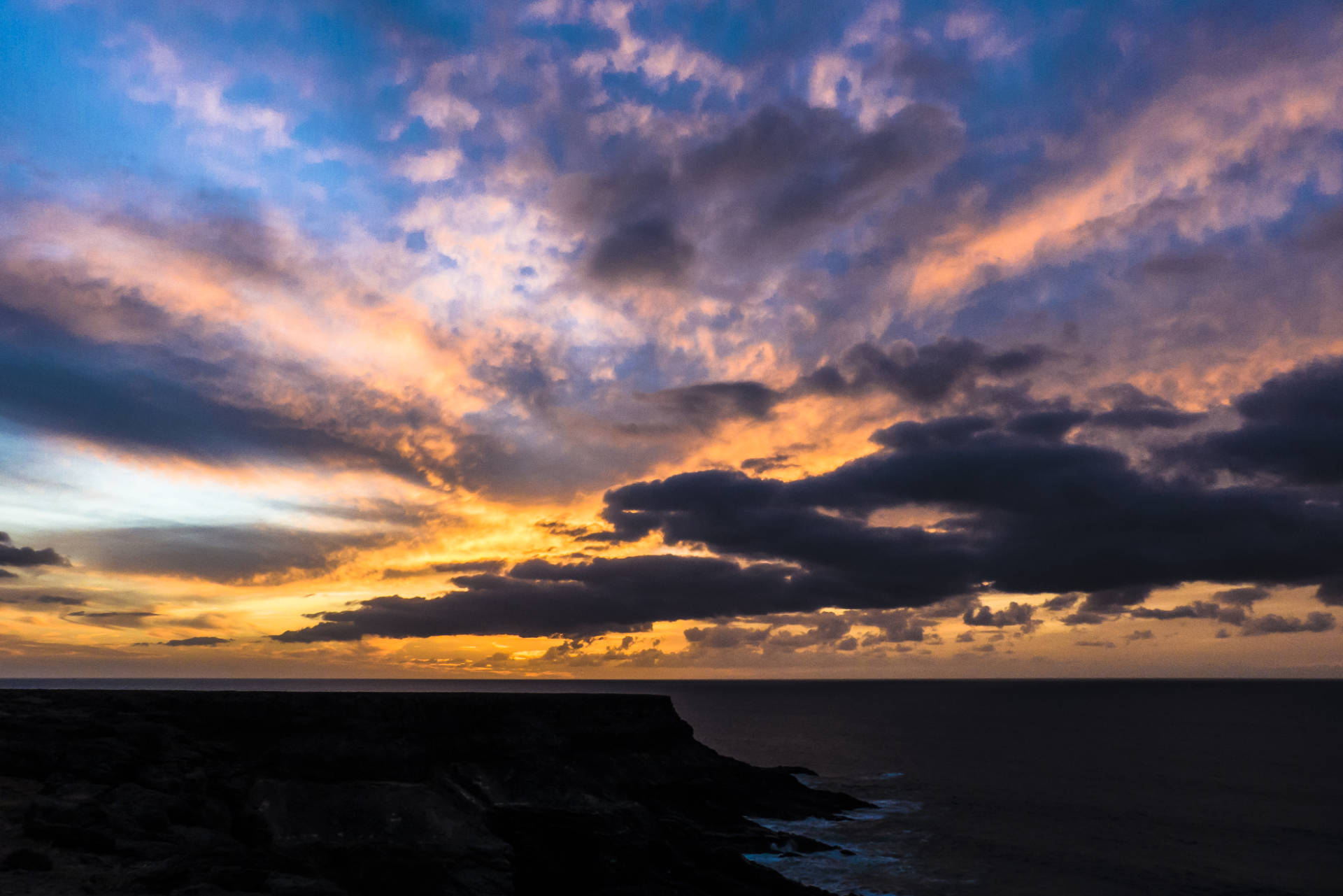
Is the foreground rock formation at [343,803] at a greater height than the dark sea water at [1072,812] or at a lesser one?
greater

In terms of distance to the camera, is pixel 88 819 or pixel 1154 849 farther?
pixel 1154 849

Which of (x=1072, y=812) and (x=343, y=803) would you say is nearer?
(x=343, y=803)

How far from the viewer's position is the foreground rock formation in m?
25.8

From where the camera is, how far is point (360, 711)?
4312cm

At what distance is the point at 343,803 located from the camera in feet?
121

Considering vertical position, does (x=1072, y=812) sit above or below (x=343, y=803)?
below

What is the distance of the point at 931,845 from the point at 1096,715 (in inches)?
6566

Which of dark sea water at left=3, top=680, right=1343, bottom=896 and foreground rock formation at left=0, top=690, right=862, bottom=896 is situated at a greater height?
foreground rock formation at left=0, top=690, right=862, bottom=896

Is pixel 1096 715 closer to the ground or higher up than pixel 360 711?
closer to the ground

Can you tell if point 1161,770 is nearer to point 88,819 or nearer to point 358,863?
point 358,863

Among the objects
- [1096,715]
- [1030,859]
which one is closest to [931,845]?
[1030,859]

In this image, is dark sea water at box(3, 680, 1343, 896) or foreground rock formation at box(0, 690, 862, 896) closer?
foreground rock formation at box(0, 690, 862, 896)

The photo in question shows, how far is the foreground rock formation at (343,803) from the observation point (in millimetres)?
25812

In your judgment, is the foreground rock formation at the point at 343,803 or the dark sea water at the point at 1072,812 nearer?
the foreground rock formation at the point at 343,803
